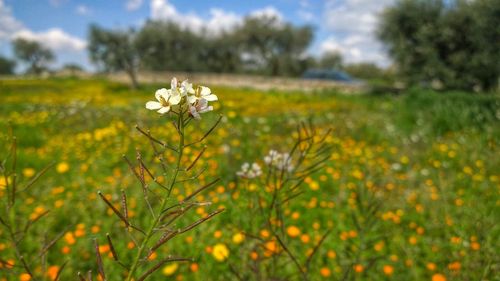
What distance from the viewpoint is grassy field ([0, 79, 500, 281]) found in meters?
2.36

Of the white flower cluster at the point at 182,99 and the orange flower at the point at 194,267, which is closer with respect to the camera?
the white flower cluster at the point at 182,99

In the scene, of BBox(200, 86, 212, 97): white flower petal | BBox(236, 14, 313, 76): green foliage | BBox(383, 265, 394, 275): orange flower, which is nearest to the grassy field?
BBox(383, 265, 394, 275): orange flower

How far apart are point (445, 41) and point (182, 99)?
59.9 ft

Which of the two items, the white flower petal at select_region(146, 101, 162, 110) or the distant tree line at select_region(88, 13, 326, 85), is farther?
the distant tree line at select_region(88, 13, 326, 85)

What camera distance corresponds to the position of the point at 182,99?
2.90 feet

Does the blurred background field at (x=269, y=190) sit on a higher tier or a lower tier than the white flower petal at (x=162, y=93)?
lower

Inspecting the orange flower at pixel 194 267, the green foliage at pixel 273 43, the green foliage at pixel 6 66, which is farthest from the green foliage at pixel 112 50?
the green foliage at pixel 6 66

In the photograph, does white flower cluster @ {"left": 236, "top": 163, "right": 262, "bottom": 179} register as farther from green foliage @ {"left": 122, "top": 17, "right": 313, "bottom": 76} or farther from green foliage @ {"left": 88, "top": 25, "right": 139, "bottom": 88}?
green foliage @ {"left": 122, "top": 17, "right": 313, "bottom": 76}

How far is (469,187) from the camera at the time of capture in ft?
14.9

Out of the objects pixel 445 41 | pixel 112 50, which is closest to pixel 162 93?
pixel 445 41

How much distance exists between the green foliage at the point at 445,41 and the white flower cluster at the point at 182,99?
57.0ft

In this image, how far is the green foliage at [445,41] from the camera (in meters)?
14.8

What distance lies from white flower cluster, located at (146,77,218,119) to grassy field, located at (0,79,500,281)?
506 millimetres

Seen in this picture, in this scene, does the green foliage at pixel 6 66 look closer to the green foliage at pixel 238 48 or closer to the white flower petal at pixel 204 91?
the green foliage at pixel 238 48
